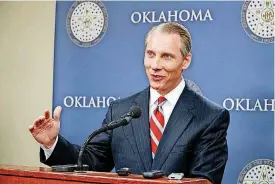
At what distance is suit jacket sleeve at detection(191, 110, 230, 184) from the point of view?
240 cm

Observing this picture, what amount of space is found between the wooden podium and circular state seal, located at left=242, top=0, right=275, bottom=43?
A: 168 centimetres

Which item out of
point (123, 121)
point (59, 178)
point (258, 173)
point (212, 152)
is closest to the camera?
point (59, 178)

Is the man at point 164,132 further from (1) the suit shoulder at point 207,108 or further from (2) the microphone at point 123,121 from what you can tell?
(2) the microphone at point 123,121

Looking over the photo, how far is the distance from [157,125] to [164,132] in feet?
0.39

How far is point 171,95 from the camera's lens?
2.69 m

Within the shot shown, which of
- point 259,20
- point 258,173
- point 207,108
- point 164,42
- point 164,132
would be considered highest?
point 259,20

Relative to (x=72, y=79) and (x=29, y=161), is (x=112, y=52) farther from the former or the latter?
(x=29, y=161)

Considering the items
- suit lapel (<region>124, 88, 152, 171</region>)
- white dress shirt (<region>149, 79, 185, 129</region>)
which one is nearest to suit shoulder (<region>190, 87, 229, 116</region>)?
white dress shirt (<region>149, 79, 185, 129</region>)

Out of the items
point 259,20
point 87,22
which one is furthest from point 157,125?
point 87,22

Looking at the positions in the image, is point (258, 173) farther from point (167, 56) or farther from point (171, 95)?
point (167, 56)

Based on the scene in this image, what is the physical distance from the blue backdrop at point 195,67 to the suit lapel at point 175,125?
89 cm

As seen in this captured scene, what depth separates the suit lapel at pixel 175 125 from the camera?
97.8 inches

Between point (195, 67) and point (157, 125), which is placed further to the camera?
point (195, 67)

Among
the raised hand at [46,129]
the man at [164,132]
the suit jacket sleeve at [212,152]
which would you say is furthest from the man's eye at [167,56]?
the raised hand at [46,129]
